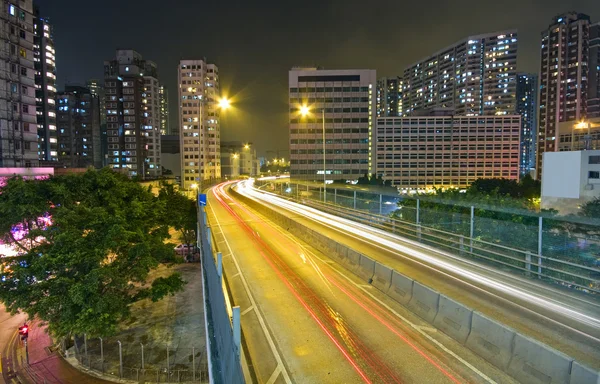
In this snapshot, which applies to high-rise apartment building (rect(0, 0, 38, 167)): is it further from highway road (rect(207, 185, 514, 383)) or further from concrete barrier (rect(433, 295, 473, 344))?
concrete barrier (rect(433, 295, 473, 344))

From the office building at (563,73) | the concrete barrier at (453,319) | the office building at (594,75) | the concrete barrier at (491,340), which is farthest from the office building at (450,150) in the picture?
the concrete barrier at (491,340)

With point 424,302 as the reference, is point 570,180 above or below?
above

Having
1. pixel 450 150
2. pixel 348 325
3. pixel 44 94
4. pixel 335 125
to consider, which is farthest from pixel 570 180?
pixel 44 94

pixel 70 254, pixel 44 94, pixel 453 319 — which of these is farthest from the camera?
pixel 44 94

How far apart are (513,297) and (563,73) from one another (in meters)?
174

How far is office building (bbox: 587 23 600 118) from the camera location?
142375mm

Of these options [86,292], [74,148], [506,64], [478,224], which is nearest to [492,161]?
[506,64]

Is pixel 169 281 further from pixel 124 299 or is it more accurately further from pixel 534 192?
pixel 534 192

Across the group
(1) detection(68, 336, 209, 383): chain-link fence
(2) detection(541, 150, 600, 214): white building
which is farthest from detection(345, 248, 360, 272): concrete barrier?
(2) detection(541, 150, 600, 214): white building

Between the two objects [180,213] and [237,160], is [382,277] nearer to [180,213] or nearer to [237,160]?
[180,213]

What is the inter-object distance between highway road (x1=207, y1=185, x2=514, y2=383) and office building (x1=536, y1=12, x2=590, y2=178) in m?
160

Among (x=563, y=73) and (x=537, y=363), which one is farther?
(x=563, y=73)

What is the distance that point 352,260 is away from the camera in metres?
17.2

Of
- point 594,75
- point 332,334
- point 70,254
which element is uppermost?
point 594,75
